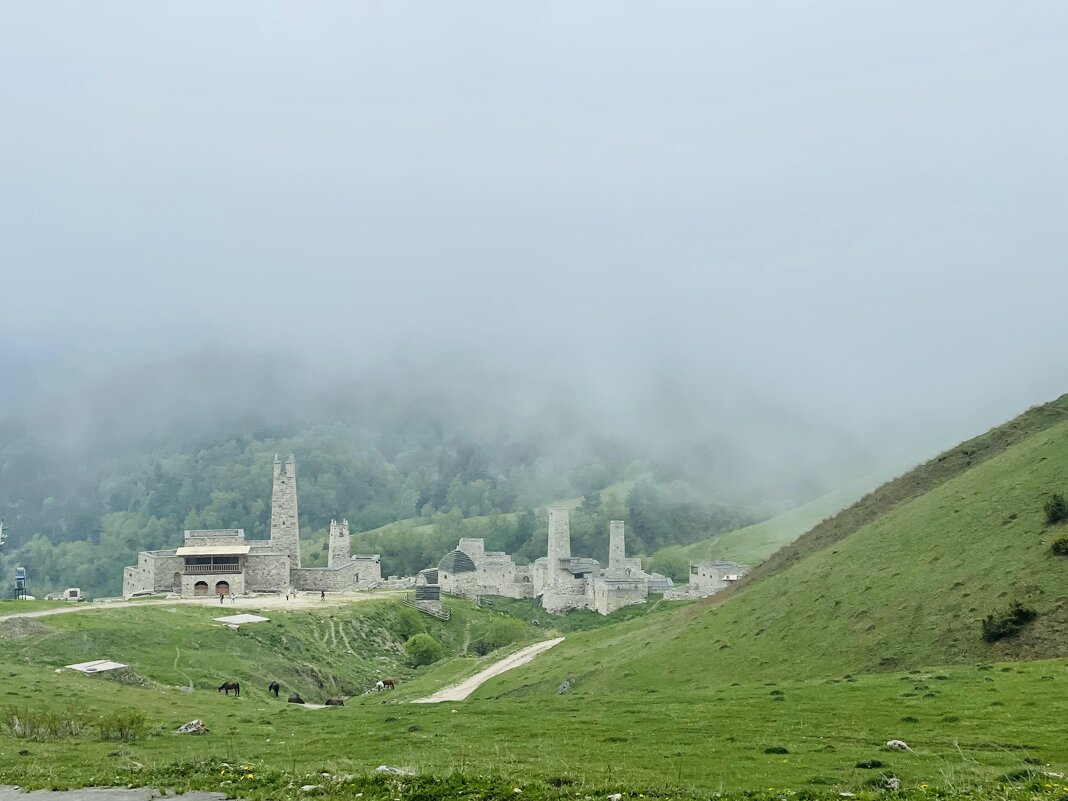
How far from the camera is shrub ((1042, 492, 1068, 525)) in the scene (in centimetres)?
3794

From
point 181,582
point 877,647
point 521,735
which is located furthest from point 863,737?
point 181,582

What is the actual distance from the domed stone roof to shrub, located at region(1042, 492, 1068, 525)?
10217cm

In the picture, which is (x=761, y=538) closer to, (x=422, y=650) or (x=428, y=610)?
(x=428, y=610)

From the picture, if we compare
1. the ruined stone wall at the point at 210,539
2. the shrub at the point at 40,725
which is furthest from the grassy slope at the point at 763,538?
the shrub at the point at 40,725

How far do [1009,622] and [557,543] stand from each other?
103971mm

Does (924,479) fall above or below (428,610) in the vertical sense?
above

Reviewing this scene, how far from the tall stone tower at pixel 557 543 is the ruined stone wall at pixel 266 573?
43721mm

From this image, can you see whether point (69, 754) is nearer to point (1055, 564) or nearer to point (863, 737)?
point (863, 737)

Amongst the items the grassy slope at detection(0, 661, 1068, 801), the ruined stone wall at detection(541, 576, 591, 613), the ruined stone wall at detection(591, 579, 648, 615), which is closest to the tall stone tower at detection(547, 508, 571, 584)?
the ruined stone wall at detection(541, 576, 591, 613)

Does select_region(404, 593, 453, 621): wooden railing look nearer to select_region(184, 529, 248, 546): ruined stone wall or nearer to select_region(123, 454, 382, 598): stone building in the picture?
select_region(123, 454, 382, 598): stone building

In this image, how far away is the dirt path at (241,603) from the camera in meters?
71.2

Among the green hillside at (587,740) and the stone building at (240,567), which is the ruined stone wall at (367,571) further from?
the green hillside at (587,740)

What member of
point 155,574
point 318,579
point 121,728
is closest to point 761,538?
point 318,579

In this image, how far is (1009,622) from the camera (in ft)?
109
